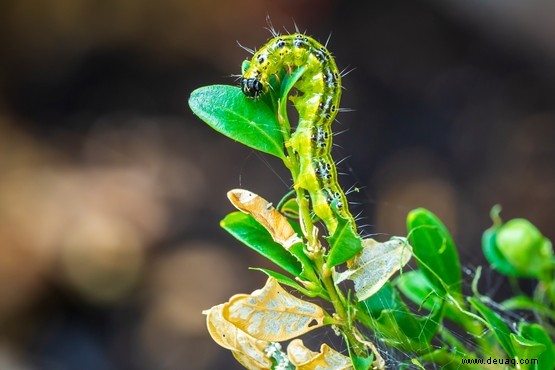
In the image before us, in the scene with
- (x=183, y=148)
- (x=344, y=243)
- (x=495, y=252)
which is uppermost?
(x=344, y=243)

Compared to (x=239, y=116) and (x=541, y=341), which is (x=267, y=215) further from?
(x=541, y=341)

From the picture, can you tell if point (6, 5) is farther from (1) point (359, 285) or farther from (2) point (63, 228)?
(1) point (359, 285)

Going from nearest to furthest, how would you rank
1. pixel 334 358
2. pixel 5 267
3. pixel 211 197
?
pixel 334 358, pixel 5 267, pixel 211 197

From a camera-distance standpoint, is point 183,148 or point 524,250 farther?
point 183,148

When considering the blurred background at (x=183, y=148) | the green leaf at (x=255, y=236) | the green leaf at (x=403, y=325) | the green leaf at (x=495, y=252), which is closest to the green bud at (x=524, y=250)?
the green leaf at (x=495, y=252)

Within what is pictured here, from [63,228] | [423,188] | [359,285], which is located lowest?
[63,228]

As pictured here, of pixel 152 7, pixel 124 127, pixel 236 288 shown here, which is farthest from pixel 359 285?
pixel 152 7

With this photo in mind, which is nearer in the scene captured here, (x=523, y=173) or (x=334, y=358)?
(x=334, y=358)

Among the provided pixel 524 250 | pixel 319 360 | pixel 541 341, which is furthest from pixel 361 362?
pixel 524 250
